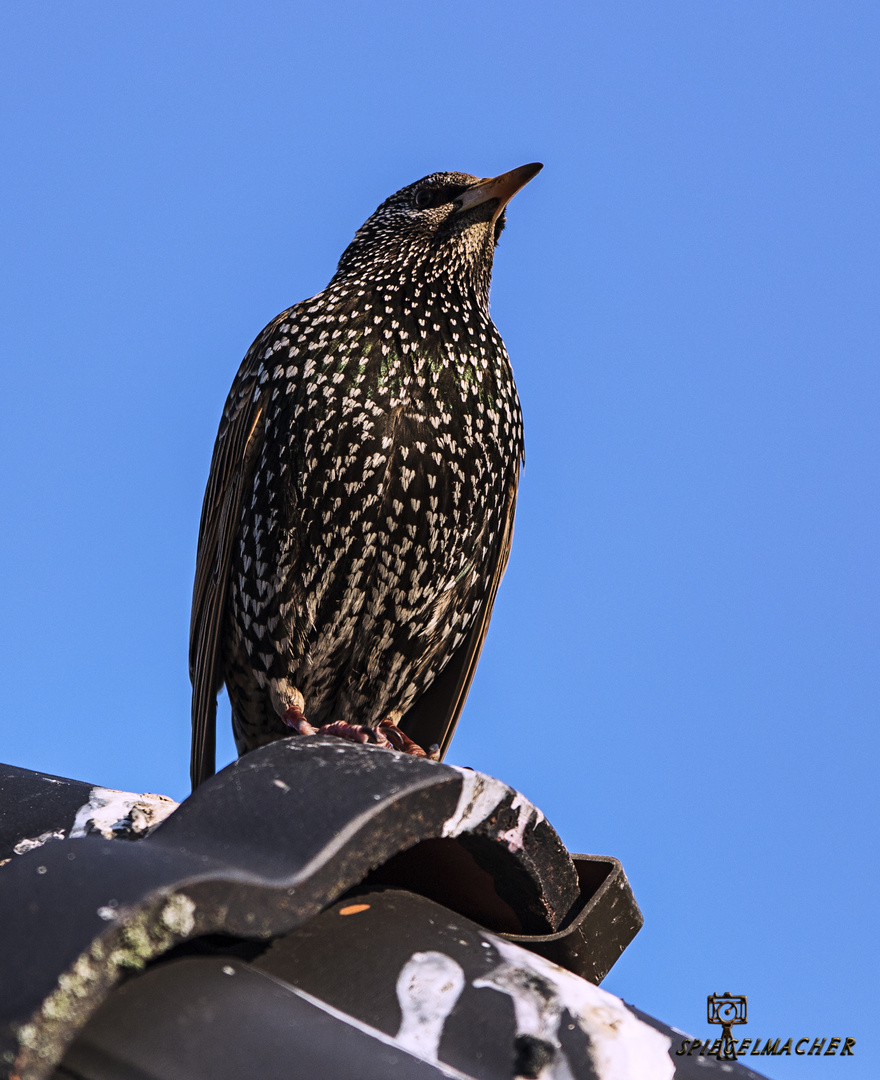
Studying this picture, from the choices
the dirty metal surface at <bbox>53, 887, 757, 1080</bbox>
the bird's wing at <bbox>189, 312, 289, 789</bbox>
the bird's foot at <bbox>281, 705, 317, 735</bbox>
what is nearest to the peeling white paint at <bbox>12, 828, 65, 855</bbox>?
the dirty metal surface at <bbox>53, 887, 757, 1080</bbox>

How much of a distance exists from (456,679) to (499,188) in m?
1.81

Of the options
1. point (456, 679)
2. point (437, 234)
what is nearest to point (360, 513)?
point (456, 679)

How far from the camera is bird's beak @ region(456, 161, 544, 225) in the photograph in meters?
4.36

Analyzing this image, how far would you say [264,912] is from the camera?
1.34 meters

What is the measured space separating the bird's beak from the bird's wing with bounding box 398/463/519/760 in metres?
1.10

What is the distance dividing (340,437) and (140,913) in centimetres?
258

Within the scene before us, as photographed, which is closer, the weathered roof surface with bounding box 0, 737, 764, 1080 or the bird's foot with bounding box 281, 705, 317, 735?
the weathered roof surface with bounding box 0, 737, 764, 1080

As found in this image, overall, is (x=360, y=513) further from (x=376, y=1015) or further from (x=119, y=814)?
(x=376, y=1015)

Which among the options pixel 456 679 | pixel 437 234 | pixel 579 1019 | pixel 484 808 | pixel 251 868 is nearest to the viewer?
pixel 251 868

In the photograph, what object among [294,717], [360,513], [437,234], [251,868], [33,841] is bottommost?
[294,717]

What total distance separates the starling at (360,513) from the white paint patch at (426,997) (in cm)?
194

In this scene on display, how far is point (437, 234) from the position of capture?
4527mm

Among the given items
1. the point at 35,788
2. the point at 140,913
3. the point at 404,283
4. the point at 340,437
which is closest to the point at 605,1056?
the point at 140,913

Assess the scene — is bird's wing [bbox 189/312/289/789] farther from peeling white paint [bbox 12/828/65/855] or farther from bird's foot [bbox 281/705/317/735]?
peeling white paint [bbox 12/828/65/855]
